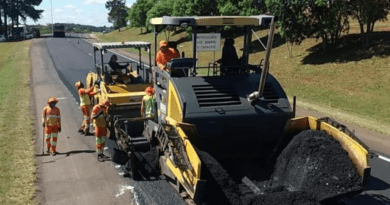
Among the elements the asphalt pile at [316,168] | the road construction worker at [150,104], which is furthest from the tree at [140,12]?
the asphalt pile at [316,168]

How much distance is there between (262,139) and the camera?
827cm

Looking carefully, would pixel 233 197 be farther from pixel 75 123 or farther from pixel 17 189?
pixel 75 123

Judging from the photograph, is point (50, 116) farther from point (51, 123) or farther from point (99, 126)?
point (99, 126)

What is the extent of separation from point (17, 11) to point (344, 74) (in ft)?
312

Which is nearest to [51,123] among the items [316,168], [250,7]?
[316,168]

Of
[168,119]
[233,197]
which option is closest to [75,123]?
[168,119]

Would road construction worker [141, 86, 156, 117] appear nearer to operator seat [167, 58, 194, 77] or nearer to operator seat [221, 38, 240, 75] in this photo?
operator seat [167, 58, 194, 77]

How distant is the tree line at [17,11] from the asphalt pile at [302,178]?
314ft

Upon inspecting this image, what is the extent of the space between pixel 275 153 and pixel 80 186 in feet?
13.4

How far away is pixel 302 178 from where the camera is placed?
7242 mm

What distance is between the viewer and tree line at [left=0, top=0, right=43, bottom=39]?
317 ft

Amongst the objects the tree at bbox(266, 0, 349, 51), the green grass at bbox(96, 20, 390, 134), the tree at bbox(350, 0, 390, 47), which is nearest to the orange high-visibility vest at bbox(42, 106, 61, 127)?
the green grass at bbox(96, 20, 390, 134)

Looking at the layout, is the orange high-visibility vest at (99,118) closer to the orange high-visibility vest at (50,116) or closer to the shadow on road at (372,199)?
the orange high-visibility vest at (50,116)

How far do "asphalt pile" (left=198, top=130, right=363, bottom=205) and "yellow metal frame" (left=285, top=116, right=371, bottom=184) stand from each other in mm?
103
